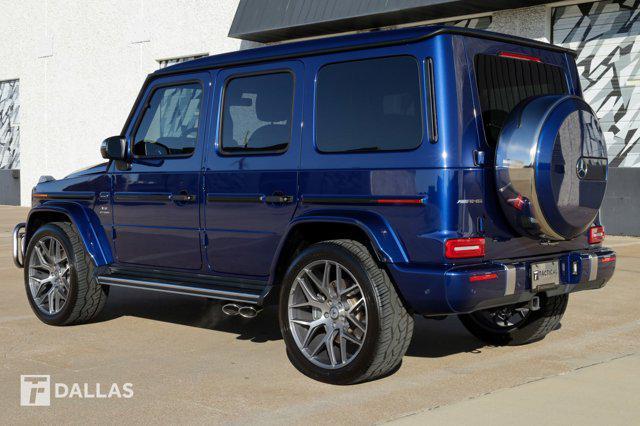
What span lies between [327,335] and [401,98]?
58.9 inches

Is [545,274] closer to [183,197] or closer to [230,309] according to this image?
[230,309]

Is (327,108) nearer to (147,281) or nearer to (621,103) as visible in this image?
(147,281)

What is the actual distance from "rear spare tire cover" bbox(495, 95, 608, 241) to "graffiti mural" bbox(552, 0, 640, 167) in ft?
33.6

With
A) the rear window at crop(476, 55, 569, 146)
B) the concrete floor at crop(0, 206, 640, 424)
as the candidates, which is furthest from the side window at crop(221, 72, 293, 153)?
the concrete floor at crop(0, 206, 640, 424)

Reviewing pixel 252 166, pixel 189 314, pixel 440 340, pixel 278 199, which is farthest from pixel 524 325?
pixel 189 314

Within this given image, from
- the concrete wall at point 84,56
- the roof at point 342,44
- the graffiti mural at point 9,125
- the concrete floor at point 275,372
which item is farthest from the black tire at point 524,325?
the graffiti mural at point 9,125

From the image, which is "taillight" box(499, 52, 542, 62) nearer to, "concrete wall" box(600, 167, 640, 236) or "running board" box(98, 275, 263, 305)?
"running board" box(98, 275, 263, 305)

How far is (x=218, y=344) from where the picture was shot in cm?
682

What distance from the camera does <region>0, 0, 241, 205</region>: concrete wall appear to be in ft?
76.8

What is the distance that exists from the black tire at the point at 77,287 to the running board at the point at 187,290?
0.22m

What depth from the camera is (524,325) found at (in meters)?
6.75

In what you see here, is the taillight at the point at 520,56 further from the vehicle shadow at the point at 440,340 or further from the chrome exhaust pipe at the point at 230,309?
the chrome exhaust pipe at the point at 230,309

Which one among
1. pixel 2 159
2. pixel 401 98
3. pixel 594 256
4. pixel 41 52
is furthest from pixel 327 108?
pixel 2 159

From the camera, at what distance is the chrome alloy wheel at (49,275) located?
7.55 m
